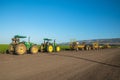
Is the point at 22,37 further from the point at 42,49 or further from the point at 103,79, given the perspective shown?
the point at 103,79

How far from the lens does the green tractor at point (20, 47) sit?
56.5 feet

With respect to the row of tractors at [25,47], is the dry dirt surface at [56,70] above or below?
below

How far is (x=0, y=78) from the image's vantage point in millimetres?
6516

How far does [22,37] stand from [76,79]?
14.4 metres

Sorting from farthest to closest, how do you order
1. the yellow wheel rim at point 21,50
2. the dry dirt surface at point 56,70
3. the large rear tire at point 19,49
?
the yellow wheel rim at point 21,50, the large rear tire at point 19,49, the dry dirt surface at point 56,70

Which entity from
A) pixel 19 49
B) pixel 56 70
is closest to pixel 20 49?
pixel 19 49

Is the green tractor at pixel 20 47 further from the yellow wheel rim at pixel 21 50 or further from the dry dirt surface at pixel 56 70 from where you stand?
the dry dirt surface at pixel 56 70

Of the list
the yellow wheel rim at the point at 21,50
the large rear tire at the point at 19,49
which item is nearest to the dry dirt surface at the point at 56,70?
the large rear tire at the point at 19,49

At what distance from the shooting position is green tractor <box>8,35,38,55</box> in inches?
679

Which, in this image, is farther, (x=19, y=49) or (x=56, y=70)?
(x=19, y=49)

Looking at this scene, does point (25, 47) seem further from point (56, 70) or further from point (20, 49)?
point (56, 70)

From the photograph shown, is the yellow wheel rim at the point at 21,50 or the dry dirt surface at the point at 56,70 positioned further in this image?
the yellow wheel rim at the point at 21,50

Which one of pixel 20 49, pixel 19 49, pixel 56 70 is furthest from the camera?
pixel 20 49

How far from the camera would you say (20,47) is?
17.3 metres
